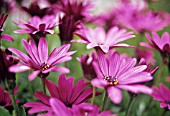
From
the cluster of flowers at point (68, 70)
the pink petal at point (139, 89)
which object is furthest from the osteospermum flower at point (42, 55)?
the pink petal at point (139, 89)

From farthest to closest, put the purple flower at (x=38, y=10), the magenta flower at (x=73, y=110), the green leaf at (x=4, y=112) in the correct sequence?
the purple flower at (x=38, y=10)
the green leaf at (x=4, y=112)
the magenta flower at (x=73, y=110)

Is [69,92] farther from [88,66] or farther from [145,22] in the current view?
[145,22]

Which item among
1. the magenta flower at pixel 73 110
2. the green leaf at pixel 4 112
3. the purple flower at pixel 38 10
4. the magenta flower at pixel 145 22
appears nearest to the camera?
the magenta flower at pixel 73 110

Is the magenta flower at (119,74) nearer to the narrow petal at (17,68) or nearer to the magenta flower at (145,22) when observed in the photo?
the narrow petal at (17,68)

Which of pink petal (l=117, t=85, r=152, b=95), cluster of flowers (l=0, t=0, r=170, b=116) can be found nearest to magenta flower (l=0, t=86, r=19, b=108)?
cluster of flowers (l=0, t=0, r=170, b=116)

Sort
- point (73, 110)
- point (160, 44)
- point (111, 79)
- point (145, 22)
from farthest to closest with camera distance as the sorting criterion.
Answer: point (145, 22) < point (160, 44) < point (111, 79) < point (73, 110)

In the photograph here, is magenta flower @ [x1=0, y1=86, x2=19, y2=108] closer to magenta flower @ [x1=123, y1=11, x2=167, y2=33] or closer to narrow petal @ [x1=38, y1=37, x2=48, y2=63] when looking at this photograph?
narrow petal @ [x1=38, y1=37, x2=48, y2=63]

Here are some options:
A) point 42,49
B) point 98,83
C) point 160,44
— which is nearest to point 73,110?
point 98,83

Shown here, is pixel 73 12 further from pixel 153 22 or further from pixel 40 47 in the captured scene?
pixel 153 22

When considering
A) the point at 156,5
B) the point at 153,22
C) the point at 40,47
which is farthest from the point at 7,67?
the point at 156,5
